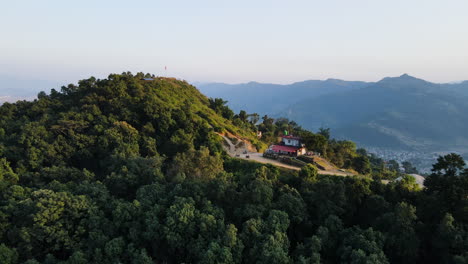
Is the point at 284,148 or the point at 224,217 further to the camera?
the point at 284,148

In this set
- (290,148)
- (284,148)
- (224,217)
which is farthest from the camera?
A: (284,148)

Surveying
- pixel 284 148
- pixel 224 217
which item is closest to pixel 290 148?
pixel 284 148

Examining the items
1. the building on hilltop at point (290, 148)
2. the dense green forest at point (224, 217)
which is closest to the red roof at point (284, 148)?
the building on hilltop at point (290, 148)

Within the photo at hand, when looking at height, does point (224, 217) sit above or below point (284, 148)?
below

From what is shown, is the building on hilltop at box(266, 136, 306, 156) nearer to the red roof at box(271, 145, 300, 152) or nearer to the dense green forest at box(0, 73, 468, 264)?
the red roof at box(271, 145, 300, 152)

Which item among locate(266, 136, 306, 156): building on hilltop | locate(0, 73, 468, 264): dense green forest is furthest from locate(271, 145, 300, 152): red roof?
locate(0, 73, 468, 264): dense green forest

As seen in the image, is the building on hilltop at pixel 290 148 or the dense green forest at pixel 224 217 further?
the building on hilltop at pixel 290 148

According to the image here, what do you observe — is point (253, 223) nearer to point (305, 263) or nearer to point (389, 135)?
point (305, 263)

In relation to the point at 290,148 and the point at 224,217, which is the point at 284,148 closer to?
the point at 290,148

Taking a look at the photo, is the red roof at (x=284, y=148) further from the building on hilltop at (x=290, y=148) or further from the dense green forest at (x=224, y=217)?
the dense green forest at (x=224, y=217)

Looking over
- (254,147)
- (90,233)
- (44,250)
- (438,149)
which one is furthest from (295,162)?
(438,149)

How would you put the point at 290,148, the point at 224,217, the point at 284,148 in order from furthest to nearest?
the point at 284,148 → the point at 290,148 → the point at 224,217
